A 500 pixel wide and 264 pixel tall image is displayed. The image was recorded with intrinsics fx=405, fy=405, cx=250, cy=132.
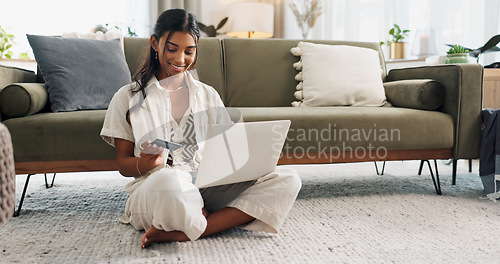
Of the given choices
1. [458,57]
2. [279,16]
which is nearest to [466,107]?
[458,57]

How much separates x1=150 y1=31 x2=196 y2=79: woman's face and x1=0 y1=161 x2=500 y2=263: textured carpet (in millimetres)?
504

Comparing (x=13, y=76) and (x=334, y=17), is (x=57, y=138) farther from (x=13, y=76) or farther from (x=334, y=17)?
(x=334, y=17)

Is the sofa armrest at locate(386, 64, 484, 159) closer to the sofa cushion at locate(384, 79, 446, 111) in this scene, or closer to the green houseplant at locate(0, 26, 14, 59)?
the sofa cushion at locate(384, 79, 446, 111)

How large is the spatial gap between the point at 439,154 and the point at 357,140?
39cm

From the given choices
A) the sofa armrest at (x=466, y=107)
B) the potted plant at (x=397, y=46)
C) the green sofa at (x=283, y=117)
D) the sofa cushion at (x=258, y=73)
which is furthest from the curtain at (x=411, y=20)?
the sofa cushion at (x=258, y=73)

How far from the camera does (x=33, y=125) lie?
1.41 metres

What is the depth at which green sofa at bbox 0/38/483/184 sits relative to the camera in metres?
1.42

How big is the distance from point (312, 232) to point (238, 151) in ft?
1.19

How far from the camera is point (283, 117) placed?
1.57m

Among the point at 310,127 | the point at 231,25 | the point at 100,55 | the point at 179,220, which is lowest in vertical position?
the point at 179,220

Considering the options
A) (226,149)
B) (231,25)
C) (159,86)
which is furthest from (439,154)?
(231,25)

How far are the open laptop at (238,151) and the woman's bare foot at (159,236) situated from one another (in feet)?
0.49

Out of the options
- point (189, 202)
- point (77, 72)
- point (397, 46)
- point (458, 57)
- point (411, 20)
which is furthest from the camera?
point (411, 20)

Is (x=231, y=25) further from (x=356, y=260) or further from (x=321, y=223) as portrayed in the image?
(x=356, y=260)
